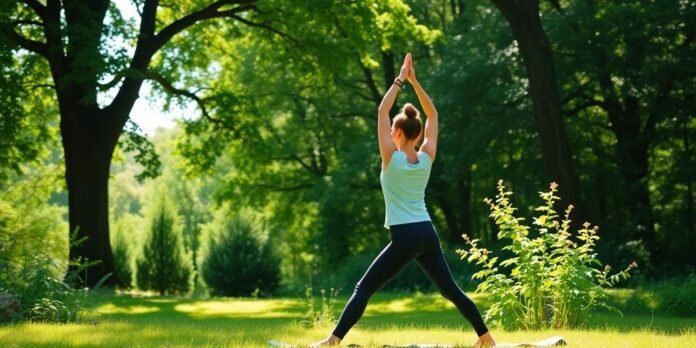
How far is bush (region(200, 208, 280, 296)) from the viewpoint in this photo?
97.9 feet

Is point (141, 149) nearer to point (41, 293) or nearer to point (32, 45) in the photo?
point (32, 45)

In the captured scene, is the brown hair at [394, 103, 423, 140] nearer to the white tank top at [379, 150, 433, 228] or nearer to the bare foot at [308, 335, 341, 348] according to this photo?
the white tank top at [379, 150, 433, 228]

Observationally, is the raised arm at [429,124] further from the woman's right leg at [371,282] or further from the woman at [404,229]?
the woman's right leg at [371,282]

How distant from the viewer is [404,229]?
261 inches

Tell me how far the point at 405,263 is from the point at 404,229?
274mm

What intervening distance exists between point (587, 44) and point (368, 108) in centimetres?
1626

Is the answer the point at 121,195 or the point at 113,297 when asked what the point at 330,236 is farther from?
the point at 121,195

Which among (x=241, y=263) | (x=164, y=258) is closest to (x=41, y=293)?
(x=241, y=263)

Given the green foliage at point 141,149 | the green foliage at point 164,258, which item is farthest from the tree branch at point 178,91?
the green foliage at point 164,258

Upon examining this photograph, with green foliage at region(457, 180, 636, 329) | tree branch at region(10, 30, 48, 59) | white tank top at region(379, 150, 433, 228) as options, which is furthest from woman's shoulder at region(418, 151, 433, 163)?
tree branch at region(10, 30, 48, 59)

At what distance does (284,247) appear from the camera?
6175 centimetres

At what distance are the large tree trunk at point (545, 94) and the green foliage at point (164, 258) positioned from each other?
17266mm

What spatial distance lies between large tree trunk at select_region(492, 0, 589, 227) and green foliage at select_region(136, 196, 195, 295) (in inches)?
680

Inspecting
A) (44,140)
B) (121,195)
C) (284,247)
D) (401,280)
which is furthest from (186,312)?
(121,195)
